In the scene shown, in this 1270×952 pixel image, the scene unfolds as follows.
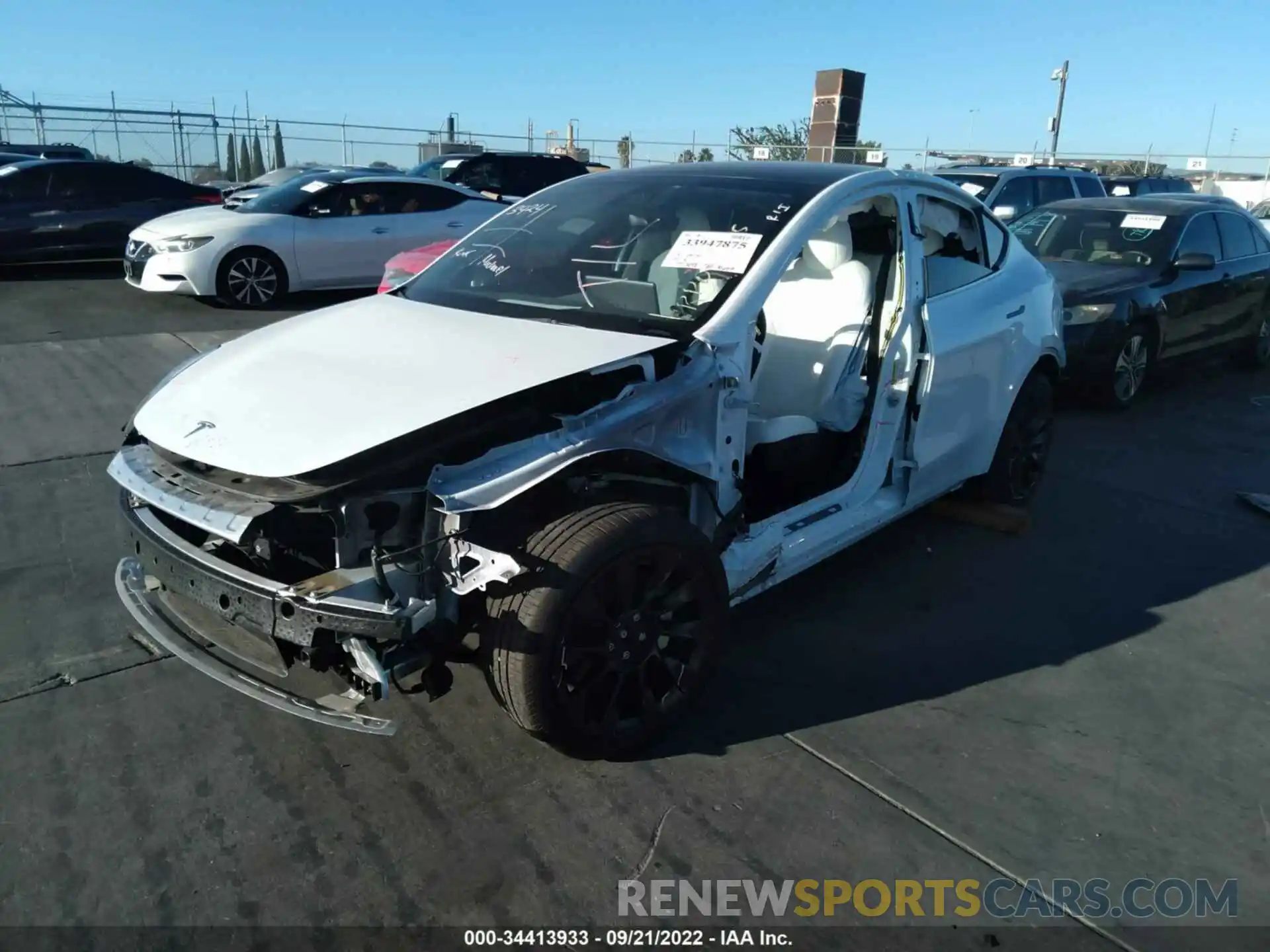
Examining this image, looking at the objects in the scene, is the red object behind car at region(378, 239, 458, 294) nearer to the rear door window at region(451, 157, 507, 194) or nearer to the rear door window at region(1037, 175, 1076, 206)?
the rear door window at region(451, 157, 507, 194)

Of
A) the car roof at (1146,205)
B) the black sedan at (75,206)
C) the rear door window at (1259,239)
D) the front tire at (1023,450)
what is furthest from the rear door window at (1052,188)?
the black sedan at (75,206)

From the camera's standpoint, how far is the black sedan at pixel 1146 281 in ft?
23.9

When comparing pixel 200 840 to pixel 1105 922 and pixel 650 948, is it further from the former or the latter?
pixel 1105 922

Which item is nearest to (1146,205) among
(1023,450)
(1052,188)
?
(1023,450)

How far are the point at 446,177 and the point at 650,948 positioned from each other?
1425 centimetres

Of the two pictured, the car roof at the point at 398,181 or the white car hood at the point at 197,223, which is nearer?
the white car hood at the point at 197,223

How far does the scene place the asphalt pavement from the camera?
2514 millimetres

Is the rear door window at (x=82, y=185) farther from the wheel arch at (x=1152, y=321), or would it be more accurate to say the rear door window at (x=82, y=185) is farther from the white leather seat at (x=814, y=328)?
the wheel arch at (x=1152, y=321)

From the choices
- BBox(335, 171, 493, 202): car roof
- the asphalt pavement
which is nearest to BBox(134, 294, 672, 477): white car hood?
the asphalt pavement

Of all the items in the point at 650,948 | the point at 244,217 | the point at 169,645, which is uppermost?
the point at 244,217

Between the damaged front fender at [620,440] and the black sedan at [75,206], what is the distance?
11582mm

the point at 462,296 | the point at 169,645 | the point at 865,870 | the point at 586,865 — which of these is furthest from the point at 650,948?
the point at 462,296

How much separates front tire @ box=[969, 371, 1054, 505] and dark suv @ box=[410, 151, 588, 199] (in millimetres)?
10776

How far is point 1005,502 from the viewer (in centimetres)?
497
